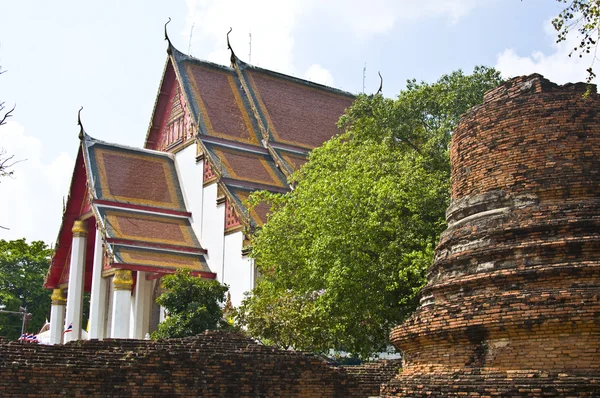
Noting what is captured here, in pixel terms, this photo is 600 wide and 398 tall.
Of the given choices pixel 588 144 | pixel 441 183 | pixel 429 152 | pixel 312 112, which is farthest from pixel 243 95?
pixel 588 144

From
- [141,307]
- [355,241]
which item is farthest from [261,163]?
[355,241]

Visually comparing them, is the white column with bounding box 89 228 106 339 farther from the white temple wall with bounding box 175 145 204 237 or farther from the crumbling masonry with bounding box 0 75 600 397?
the crumbling masonry with bounding box 0 75 600 397

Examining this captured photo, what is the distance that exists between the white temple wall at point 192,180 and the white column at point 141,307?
2081 mm

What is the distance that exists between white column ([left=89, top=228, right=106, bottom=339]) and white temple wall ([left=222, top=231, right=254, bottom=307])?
3.66 metres

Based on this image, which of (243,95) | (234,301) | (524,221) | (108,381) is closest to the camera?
(524,221)

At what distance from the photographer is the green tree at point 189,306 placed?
16438 mm

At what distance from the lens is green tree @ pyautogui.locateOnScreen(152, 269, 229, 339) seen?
16438 mm

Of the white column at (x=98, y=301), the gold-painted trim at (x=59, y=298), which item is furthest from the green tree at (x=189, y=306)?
the gold-painted trim at (x=59, y=298)

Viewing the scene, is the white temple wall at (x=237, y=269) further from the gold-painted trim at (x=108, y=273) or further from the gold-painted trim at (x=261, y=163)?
the gold-painted trim at (x=108, y=273)

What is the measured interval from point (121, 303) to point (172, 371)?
1060 cm

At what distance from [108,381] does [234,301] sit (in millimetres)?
10529

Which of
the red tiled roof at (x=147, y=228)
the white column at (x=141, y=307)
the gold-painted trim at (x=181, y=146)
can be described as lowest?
the white column at (x=141, y=307)

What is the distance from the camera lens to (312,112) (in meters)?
27.7

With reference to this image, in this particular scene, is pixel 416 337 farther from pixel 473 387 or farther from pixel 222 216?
pixel 222 216
